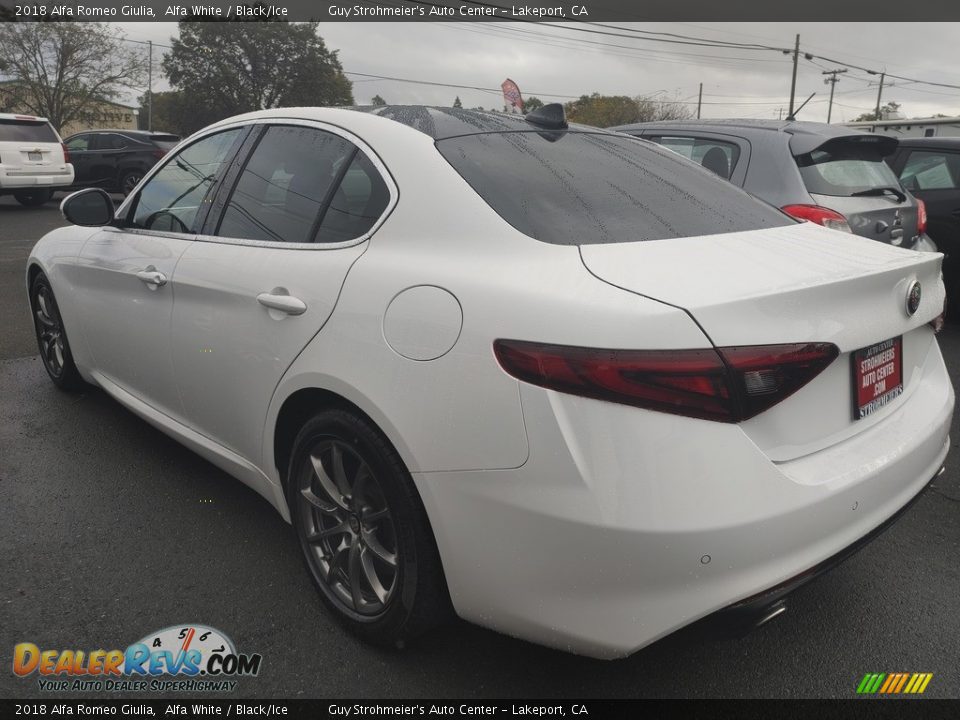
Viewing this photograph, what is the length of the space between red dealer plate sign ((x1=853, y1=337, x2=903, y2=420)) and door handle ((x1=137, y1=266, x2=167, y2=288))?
2.39 metres

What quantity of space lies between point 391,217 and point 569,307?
0.74 metres

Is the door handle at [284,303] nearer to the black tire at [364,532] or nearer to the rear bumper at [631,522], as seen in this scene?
the black tire at [364,532]

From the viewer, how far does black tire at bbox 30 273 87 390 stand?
4246mm

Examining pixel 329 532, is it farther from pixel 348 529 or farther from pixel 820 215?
pixel 820 215

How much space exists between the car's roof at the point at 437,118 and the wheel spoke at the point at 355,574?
1.26m

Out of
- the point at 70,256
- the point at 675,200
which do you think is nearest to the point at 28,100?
the point at 70,256

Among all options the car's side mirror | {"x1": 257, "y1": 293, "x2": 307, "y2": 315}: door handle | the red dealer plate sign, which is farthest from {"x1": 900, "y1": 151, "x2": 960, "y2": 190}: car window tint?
the car's side mirror

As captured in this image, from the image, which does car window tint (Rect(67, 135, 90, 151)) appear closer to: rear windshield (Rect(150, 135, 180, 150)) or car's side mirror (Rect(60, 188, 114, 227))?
rear windshield (Rect(150, 135, 180, 150))

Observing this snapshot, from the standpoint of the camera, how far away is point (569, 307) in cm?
174

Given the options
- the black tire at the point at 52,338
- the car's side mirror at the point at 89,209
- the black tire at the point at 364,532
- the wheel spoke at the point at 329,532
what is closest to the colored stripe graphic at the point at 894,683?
the black tire at the point at 364,532

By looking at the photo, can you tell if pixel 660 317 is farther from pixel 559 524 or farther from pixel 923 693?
pixel 923 693

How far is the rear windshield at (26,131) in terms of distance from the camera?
14.8 metres

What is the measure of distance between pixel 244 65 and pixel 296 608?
61.8 m

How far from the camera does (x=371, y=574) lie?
7.38 ft
